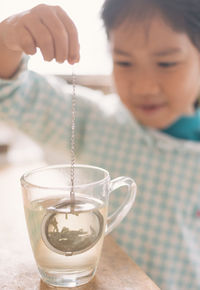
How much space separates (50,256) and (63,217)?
4 cm

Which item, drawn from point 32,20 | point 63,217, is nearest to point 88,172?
point 63,217

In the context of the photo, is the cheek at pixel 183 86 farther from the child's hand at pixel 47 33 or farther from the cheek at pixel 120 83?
the child's hand at pixel 47 33

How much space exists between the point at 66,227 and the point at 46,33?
0.20m

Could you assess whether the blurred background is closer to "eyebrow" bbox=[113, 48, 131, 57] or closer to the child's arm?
"eyebrow" bbox=[113, 48, 131, 57]

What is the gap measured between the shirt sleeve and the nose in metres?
0.14

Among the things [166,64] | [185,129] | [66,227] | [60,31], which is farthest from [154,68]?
[66,227]

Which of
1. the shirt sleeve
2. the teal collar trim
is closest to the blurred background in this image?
the shirt sleeve

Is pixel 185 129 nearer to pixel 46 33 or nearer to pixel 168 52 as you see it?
pixel 168 52

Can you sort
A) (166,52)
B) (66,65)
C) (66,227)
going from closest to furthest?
(66,227), (166,52), (66,65)

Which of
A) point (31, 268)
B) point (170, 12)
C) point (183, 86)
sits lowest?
point (31, 268)

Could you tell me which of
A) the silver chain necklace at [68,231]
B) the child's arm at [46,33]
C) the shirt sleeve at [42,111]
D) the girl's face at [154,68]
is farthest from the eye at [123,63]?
the silver chain necklace at [68,231]

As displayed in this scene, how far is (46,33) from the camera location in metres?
0.39

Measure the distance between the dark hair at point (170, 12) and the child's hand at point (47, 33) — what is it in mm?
263

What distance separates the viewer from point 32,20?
40cm
